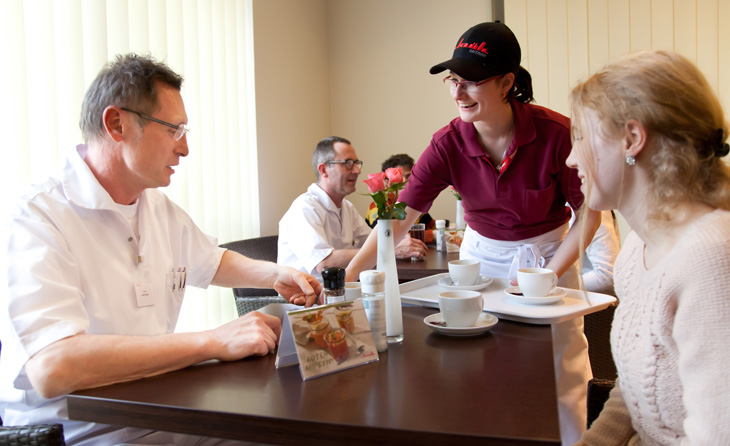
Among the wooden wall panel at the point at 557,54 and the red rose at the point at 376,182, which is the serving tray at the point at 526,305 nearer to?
the red rose at the point at 376,182

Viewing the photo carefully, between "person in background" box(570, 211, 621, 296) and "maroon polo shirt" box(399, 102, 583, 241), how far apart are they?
30 cm

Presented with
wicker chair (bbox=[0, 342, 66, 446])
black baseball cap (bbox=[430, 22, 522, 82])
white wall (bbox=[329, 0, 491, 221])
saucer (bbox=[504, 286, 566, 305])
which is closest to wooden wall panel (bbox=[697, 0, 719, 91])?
white wall (bbox=[329, 0, 491, 221])

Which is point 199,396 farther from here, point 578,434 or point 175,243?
point 578,434

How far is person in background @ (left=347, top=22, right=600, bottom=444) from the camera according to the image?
72.5 inches

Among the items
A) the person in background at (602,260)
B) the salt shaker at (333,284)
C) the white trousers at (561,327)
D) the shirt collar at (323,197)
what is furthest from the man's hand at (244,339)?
the shirt collar at (323,197)

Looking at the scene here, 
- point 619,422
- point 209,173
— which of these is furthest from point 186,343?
point 209,173

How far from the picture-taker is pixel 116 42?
251 centimetres

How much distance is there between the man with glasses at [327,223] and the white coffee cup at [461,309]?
151 centimetres

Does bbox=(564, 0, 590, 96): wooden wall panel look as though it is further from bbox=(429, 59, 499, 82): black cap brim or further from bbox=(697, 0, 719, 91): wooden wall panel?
bbox=(429, 59, 499, 82): black cap brim

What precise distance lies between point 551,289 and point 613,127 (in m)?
0.67

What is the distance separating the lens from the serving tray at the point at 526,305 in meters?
1.43

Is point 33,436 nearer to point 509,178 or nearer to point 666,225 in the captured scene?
point 666,225

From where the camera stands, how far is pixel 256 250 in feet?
10.3

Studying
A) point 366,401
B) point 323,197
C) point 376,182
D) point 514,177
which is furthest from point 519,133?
point 323,197
